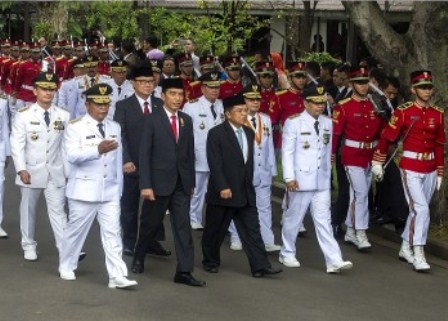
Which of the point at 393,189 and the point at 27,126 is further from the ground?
the point at 27,126

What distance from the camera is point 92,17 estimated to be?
32.6m

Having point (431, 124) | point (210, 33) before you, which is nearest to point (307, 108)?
point (431, 124)

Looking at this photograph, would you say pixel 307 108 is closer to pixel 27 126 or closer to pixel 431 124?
pixel 431 124

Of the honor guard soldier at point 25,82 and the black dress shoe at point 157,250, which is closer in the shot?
the black dress shoe at point 157,250

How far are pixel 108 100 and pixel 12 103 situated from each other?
11.4 metres

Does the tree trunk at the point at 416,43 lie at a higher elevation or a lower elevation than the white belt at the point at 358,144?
higher

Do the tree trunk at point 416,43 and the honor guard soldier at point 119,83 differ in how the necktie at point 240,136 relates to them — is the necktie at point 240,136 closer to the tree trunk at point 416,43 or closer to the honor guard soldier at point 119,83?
the tree trunk at point 416,43

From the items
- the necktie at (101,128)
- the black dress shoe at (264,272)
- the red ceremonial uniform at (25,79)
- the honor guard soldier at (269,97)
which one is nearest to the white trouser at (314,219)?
the black dress shoe at (264,272)

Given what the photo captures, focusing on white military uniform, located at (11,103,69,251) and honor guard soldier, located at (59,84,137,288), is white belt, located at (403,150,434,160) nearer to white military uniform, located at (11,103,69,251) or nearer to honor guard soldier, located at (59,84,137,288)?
honor guard soldier, located at (59,84,137,288)

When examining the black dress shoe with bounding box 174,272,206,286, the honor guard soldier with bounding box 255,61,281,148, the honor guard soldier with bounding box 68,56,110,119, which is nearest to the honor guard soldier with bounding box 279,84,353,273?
the black dress shoe with bounding box 174,272,206,286

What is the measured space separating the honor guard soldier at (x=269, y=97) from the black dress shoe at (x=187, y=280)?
4.26 metres

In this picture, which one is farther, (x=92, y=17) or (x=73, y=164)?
(x=92, y=17)

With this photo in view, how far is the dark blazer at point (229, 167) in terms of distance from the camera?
1066 cm

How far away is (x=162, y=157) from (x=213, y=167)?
574mm
